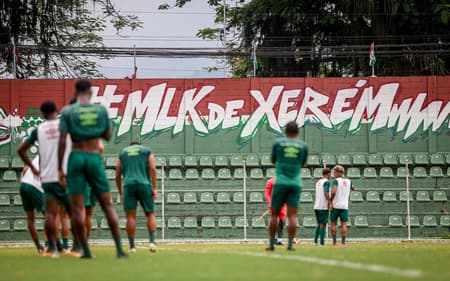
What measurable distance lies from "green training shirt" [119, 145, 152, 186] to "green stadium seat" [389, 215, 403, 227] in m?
15.2

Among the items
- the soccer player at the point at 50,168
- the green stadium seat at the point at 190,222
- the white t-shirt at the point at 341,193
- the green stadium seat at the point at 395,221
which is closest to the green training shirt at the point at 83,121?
the soccer player at the point at 50,168

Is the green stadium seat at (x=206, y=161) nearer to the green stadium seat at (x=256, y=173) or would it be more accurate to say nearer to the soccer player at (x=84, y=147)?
the green stadium seat at (x=256, y=173)

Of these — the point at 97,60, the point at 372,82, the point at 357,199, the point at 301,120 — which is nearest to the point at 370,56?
the point at 372,82

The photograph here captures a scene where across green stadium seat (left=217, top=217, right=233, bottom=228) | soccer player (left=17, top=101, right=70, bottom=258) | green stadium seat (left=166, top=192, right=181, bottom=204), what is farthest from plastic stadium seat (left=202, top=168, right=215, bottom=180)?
soccer player (left=17, top=101, right=70, bottom=258)

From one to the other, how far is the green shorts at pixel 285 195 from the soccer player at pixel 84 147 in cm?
383

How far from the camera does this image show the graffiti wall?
33688 millimetres

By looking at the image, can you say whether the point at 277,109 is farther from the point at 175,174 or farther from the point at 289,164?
the point at 289,164

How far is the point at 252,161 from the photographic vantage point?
32.7 m

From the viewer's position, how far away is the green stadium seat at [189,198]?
3119cm

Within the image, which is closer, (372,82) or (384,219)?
(384,219)

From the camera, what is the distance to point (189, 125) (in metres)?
33.8

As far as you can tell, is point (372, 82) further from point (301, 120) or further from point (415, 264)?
point (415, 264)

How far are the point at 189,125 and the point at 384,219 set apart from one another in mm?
7383

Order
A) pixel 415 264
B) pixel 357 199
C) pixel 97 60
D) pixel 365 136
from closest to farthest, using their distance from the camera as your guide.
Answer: pixel 415 264, pixel 357 199, pixel 365 136, pixel 97 60
